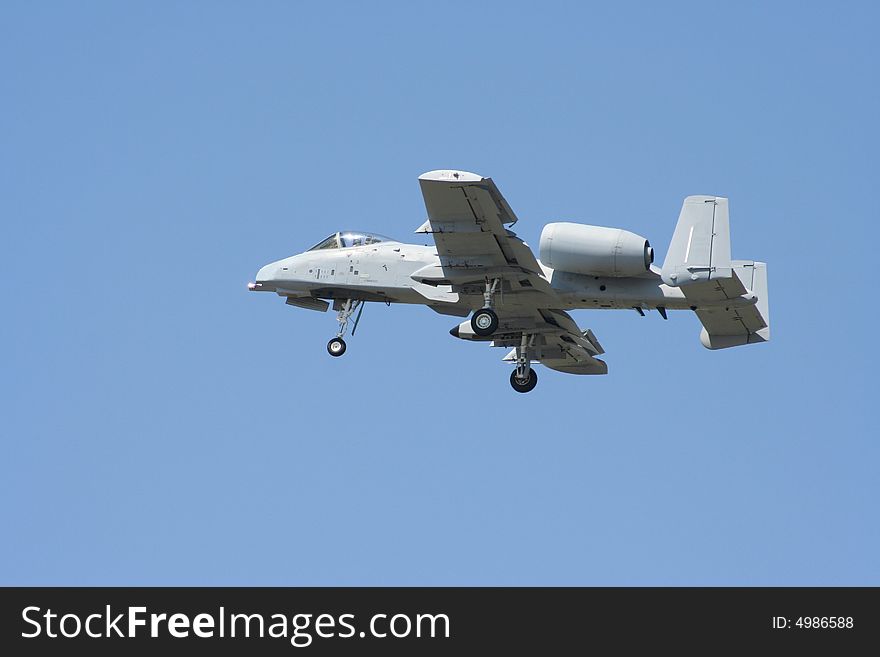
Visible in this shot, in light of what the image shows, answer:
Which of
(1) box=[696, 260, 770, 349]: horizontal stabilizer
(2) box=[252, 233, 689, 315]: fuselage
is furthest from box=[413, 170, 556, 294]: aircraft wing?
(1) box=[696, 260, 770, 349]: horizontal stabilizer

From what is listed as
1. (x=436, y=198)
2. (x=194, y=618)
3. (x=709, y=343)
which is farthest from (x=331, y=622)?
(x=709, y=343)

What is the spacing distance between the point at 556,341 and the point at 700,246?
8113 millimetres

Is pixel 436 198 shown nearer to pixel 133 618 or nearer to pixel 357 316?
pixel 357 316

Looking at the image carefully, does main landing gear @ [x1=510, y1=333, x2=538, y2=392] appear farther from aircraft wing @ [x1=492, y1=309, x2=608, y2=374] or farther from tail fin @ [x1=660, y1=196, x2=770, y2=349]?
tail fin @ [x1=660, y1=196, x2=770, y2=349]

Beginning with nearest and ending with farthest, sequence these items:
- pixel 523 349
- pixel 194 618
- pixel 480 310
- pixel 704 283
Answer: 1. pixel 194 618
2. pixel 704 283
3. pixel 480 310
4. pixel 523 349

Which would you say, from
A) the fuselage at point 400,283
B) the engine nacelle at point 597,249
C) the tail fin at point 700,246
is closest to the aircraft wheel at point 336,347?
the fuselage at point 400,283

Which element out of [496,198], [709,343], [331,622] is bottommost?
[331,622]

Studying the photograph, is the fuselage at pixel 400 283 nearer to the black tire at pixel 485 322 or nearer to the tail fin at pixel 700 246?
the black tire at pixel 485 322

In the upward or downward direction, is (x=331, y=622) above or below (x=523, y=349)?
below

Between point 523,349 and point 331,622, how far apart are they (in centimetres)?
1787

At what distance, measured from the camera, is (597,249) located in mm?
43531

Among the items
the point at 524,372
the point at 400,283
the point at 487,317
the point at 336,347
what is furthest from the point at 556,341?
the point at 336,347

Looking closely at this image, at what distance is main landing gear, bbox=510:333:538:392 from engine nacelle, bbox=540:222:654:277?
5.46m

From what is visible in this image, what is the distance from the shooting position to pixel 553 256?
4391 cm
